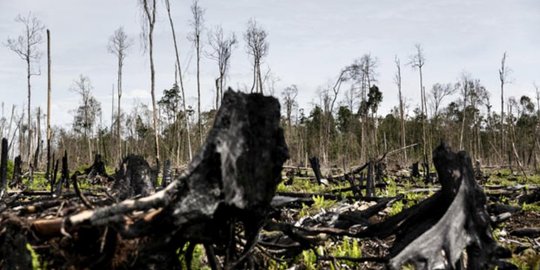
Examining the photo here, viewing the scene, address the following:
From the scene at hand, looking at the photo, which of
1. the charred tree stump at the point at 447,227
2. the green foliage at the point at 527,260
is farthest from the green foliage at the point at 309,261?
the green foliage at the point at 527,260

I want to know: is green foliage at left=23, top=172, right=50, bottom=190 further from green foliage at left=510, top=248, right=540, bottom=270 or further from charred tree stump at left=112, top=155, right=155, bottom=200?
green foliage at left=510, top=248, right=540, bottom=270

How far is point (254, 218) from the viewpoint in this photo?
2281 millimetres

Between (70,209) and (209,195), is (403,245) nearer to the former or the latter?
(209,195)

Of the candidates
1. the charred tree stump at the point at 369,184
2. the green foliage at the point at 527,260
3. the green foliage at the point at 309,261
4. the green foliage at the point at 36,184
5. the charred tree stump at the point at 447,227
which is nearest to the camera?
the charred tree stump at the point at 447,227

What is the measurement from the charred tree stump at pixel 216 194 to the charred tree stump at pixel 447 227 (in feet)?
2.39

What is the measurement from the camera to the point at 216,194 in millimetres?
1984

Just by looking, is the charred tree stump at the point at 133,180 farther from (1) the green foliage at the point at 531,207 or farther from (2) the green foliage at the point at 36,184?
(2) the green foliage at the point at 36,184

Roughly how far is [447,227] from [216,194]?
48.3 inches

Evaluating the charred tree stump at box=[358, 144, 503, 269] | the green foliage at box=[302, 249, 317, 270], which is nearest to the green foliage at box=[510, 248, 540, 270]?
the charred tree stump at box=[358, 144, 503, 269]

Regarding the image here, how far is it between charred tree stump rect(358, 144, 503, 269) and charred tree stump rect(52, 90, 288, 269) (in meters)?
0.73

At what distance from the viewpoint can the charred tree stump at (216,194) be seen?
198cm

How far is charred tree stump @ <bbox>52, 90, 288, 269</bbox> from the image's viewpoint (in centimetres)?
198

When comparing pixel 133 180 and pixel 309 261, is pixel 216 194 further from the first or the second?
pixel 309 261

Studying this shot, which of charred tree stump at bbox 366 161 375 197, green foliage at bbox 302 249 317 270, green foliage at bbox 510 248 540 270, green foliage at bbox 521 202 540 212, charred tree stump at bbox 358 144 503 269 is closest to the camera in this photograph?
charred tree stump at bbox 358 144 503 269
